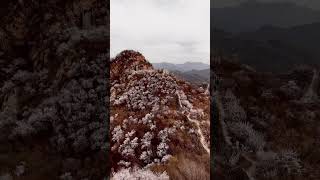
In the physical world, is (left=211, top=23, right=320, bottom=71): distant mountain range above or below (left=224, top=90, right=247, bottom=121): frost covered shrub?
above

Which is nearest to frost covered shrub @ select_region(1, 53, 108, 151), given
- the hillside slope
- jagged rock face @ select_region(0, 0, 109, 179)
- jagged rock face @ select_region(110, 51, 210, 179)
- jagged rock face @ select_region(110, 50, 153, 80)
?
jagged rock face @ select_region(0, 0, 109, 179)

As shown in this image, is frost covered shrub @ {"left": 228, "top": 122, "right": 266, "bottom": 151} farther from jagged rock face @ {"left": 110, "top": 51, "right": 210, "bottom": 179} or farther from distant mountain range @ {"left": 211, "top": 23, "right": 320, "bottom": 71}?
distant mountain range @ {"left": 211, "top": 23, "right": 320, "bottom": 71}

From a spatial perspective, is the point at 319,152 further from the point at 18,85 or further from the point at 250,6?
the point at 18,85

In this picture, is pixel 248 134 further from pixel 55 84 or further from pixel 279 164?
pixel 55 84

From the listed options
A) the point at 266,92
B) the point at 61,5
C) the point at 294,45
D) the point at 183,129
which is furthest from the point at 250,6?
the point at 61,5

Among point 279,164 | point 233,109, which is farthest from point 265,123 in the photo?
point 279,164

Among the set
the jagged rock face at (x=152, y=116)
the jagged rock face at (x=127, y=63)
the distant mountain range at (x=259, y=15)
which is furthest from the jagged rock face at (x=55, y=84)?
the distant mountain range at (x=259, y=15)

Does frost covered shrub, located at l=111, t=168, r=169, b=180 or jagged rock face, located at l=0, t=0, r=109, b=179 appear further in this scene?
jagged rock face, located at l=0, t=0, r=109, b=179

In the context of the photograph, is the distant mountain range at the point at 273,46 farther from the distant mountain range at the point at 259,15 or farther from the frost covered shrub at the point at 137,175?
the frost covered shrub at the point at 137,175
